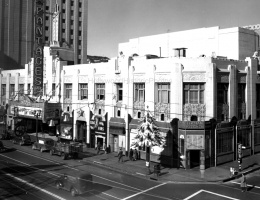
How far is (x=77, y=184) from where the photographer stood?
23.6 meters

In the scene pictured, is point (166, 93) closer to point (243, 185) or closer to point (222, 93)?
point (222, 93)

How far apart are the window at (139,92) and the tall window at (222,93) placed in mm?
9555

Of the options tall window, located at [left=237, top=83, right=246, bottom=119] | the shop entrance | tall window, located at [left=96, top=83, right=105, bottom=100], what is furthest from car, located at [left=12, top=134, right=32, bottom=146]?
tall window, located at [left=237, top=83, right=246, bottom=119]

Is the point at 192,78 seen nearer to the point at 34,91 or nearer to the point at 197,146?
the point at 197,146

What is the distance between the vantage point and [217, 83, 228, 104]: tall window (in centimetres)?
3774

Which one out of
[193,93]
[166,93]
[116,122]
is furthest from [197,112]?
[116,122]

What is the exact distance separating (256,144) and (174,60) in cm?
1888

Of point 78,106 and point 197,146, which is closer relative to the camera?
point 197,146

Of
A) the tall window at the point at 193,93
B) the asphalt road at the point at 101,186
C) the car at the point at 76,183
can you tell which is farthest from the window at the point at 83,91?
the car at the point at 76,183

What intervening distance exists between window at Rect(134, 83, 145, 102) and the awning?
12.4ft

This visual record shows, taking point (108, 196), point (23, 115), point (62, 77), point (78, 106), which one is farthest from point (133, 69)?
point (23, 115)

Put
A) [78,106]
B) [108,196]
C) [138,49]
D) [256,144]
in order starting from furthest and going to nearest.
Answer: [138,49]
[78,106]
[256,144]
[108,196]

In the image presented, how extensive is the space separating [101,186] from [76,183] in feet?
11.8

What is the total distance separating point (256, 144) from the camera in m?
44.4
